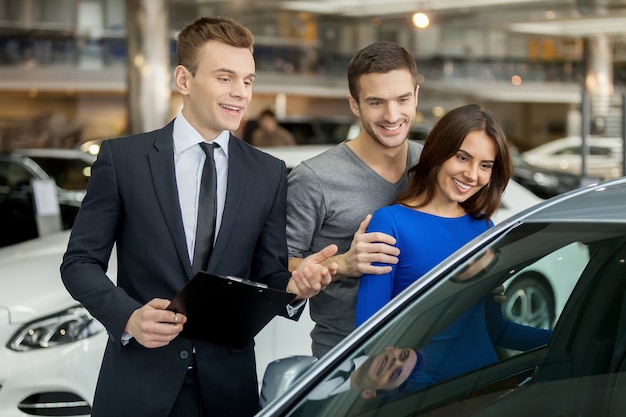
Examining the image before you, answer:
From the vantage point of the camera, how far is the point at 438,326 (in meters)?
2.07

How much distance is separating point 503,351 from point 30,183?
24.9ft

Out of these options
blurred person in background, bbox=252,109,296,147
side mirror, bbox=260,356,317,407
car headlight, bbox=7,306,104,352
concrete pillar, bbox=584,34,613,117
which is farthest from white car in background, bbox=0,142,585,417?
concrete pillar, bbox=584,34,613,117

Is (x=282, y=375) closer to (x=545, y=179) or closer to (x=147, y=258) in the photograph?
(x=147, y=258)

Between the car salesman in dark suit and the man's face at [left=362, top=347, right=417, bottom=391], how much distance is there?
0.35 meters

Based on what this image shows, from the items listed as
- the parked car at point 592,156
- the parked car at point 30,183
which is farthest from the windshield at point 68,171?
the parked car at point 592,156

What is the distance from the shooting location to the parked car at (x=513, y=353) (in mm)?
1957

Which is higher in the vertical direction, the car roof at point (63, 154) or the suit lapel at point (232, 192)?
the suit lapel at point (232, 192)

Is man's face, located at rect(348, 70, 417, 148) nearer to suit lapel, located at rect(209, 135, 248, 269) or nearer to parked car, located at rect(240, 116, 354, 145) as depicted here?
suit lapel, located at rect(209, 135, 248, 269)

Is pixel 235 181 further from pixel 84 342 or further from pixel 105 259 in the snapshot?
pixel 84 342

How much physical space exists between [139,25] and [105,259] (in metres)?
16.3

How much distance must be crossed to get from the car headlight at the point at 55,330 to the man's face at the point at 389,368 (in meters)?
2.42

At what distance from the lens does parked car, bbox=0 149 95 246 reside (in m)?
8.70

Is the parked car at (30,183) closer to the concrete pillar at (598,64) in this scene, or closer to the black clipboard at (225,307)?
the black clipboard at (225,307)

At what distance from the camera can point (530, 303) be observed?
2.58 m
